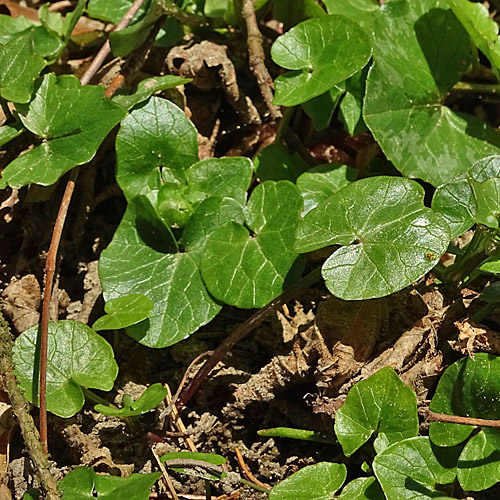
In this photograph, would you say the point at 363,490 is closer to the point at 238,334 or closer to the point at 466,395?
the point at 466,395

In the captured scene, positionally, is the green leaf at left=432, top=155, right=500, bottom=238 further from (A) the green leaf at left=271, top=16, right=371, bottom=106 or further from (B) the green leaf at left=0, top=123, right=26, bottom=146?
(B) the green leaf at left=0, top=123, right=26, bottom=146

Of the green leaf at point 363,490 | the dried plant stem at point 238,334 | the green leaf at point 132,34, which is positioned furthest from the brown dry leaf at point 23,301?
the green leaf at point 363,490

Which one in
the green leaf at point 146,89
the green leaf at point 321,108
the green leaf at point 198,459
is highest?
the green leaf at point 146,89

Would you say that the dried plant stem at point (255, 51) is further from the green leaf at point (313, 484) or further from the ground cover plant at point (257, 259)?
the green leaf at point (313, 484)

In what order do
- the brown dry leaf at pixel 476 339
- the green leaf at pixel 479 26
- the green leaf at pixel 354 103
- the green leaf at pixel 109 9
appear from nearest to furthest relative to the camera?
the brown dry leaf at pixel 476 339, the green leaf at pixel 479 26, the green leaf at pixel 354 103, the green leaf at pixel 109 9

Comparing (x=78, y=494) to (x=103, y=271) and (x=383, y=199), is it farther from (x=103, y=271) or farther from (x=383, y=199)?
(x=383, y=199)

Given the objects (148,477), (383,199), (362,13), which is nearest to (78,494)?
(148,477)

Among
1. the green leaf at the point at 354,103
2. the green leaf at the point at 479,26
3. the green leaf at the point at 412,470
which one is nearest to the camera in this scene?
the green leaf at the point at 412,470

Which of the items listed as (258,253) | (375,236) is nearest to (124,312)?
(258,253)
